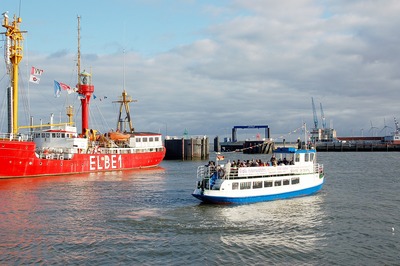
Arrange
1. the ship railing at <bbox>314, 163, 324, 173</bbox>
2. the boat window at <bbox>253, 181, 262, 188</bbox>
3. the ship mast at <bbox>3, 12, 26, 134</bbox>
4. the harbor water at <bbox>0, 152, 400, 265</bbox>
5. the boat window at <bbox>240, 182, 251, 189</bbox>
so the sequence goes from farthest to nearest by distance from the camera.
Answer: the ship mast at <bbox>3, 12, 26, 134</bbox> → the ship railing at <bbox>314, 163, 324, 173</bbox> → the boat window at <bbox>253, 181, 262, 188</bbox> → the boat window at <bbox>240, 182, 251, 189</bbox> → the harbor water at <bbox>0, 152, 400, 265</bbox>

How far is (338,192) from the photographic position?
47250mm

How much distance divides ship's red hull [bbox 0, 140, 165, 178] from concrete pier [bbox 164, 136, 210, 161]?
114 ft

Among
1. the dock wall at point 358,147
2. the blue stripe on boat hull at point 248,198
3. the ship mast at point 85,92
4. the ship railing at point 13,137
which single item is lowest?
the blue stripe on boat hull at point 248,198

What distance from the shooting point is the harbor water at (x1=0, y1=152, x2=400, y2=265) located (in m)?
23.3

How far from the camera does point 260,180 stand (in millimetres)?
39312

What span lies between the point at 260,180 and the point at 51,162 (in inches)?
A: 1426

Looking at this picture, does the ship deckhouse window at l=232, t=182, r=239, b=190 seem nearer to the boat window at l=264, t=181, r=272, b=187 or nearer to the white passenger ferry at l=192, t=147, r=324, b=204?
the white passenger ferry at l=192, t=147, r=324, b=204

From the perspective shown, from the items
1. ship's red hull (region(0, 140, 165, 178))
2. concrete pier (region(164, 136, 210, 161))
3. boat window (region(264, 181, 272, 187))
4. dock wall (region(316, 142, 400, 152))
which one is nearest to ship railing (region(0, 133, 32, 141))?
ship's red hull (region(0, 140, 165, 178))

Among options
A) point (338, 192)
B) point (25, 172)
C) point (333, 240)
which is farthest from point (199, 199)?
point (25, 172)

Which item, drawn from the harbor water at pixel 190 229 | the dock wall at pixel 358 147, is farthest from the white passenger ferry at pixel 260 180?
the dock wall at pixel 358 147

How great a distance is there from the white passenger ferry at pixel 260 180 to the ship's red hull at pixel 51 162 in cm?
2910

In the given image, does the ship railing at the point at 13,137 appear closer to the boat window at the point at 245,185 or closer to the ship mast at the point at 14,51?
the ship mast at the point at 14,51

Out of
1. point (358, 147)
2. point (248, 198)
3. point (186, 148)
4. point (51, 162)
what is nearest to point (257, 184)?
point (248, 198)

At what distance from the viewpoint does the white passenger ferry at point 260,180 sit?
37375mm
